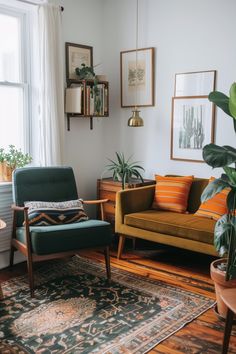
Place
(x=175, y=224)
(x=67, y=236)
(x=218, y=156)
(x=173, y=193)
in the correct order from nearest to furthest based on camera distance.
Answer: (x=218, y=156) < (x=67, y=236) < (x=175, y=224) < (x=173, y=193)

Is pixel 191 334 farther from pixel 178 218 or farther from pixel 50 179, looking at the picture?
pixel 50 179

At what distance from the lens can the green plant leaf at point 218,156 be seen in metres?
2.31

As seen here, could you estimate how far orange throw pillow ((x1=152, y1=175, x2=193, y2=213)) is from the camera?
3766 millimetres

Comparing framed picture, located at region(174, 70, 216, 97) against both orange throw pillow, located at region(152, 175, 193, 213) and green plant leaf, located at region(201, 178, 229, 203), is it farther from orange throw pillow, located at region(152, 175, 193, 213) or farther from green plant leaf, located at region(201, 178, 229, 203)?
green plant leaf, located at region(201, 178, 229, 203)

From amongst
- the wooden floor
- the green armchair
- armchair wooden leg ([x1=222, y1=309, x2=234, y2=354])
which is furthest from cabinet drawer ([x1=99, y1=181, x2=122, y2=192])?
armchair wooden leg ([x1=222, y1=309, x2=234, y2=354])

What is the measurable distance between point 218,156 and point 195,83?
174cm

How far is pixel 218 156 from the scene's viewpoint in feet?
7.66

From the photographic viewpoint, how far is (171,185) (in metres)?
3.83

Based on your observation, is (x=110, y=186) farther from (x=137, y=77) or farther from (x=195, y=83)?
(x=195, y=83)

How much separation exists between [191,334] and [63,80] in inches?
106

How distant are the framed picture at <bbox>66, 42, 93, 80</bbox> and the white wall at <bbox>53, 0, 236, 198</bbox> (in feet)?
0.25

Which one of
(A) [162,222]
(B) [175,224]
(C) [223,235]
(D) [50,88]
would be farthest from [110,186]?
(C) [223,235]

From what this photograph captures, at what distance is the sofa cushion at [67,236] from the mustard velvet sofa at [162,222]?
1.51 feet

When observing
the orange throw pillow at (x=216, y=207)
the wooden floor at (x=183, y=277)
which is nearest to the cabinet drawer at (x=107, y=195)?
the wooden floor at (x=183, y=277)
